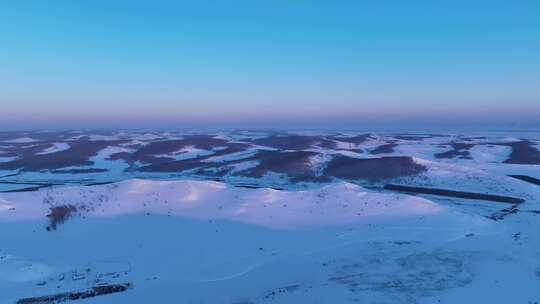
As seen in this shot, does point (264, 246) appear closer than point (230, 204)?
Yes

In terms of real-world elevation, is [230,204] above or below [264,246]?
above

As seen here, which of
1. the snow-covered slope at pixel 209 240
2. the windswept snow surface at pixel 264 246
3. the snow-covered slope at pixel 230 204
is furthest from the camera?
the snow-covered slope at pixel 230 204

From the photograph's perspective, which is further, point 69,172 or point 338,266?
point 69,172

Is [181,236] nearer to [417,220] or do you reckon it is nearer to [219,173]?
[417,220]

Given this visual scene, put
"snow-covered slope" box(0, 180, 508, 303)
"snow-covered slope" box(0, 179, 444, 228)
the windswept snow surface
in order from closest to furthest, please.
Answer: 1. the windswept snow surface
2. "snow-covered slope" box(0, 180, 508, 303)
3. "snow-covered slope" box(0, 179, 444, 228)

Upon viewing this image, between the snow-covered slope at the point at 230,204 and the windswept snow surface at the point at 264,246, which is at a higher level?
the snow-covered slope at the point at 230,204

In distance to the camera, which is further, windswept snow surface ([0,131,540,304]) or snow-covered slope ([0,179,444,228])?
snow-covered slope ([0,179,444,228])

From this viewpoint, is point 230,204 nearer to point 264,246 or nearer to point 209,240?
point 209,240

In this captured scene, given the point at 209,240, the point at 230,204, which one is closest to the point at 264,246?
the point at 209,240

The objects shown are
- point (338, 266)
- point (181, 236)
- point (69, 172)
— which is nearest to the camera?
point (338, 266)

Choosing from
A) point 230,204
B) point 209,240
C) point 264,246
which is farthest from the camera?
point 230,204

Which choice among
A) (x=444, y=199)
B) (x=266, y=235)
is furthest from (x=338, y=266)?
(x=444, y=199)
